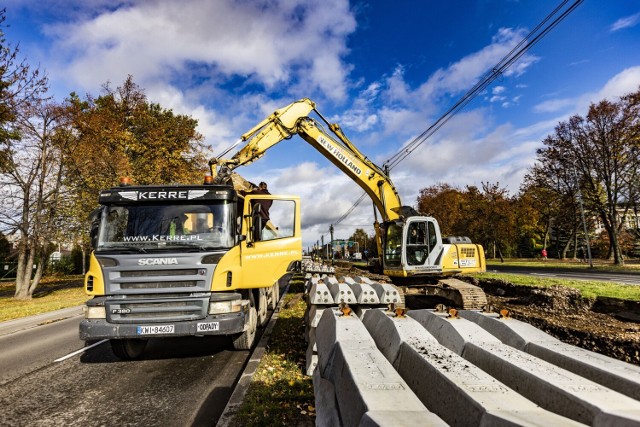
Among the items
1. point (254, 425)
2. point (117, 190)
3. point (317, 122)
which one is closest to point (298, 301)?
point (317, 122)

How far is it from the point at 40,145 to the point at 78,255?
24.5 m

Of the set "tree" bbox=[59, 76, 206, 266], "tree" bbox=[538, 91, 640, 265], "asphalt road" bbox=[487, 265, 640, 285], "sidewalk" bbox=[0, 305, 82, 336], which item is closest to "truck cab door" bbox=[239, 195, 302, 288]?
"sidewalk" bbox=[0, 305, 82, 336]

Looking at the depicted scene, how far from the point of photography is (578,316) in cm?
741

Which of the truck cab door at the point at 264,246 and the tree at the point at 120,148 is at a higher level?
the tree at the point at 120,148

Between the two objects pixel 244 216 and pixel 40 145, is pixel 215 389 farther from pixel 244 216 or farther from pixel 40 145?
pixel 40 145

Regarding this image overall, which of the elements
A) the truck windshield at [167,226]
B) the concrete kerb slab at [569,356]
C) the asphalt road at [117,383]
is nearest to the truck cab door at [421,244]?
the asphalt road at [117,383]

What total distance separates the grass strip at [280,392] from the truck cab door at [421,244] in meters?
4.95

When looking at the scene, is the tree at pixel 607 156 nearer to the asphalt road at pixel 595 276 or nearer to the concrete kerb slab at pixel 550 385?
the asphalt road at pixel 595 276

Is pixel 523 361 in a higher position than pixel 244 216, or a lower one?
lower

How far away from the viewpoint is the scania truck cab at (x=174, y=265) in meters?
5.58

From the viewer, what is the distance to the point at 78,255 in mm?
37844

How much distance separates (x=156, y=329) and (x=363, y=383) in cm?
475

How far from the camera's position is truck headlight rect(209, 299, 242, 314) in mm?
5656

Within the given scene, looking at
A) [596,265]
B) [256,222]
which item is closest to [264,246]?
[256,222]
